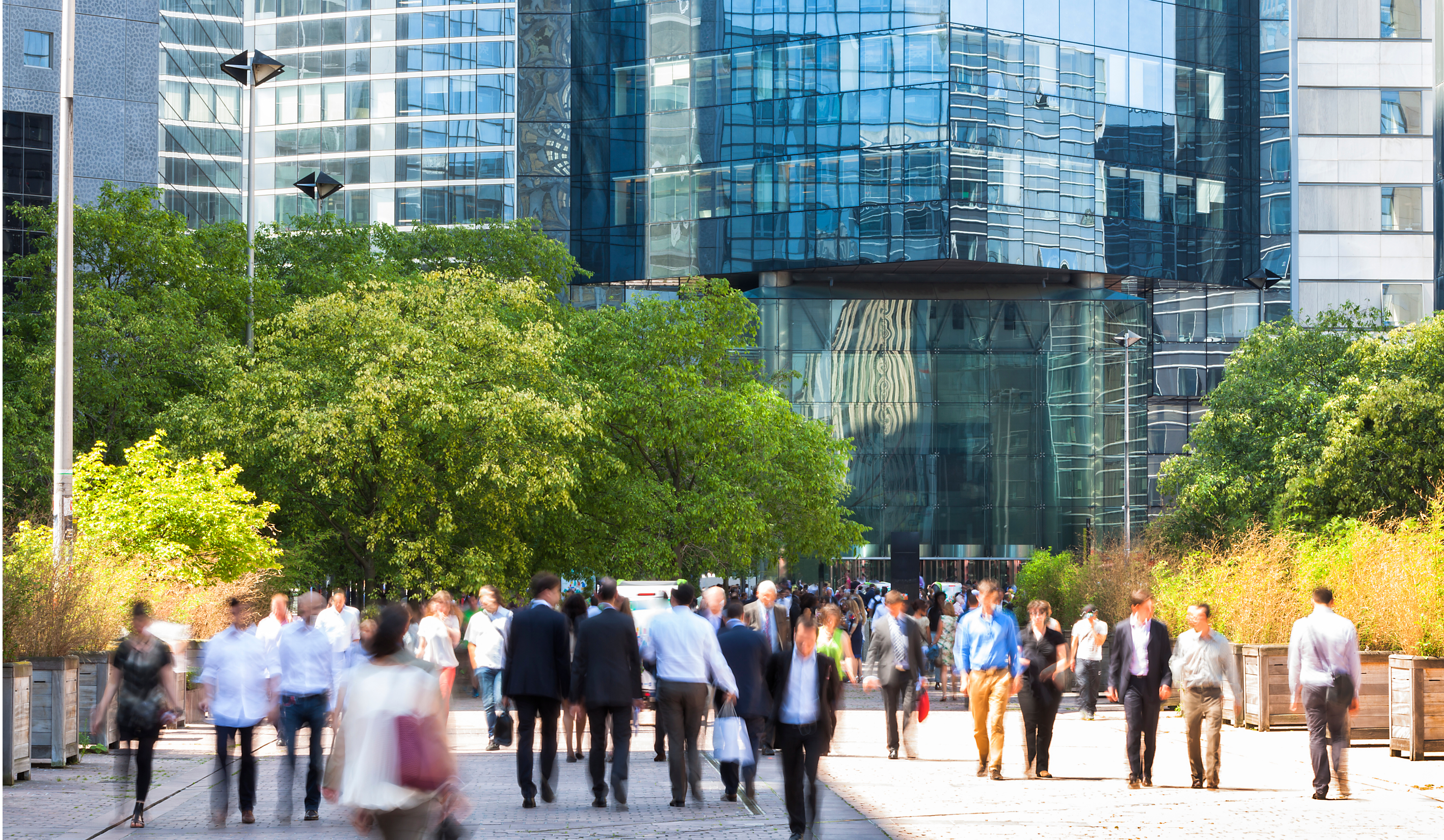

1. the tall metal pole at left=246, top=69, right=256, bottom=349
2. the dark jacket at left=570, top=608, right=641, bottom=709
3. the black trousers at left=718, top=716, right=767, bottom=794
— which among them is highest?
the tall metal pole at left=246, top=69, right=256, bottom=349

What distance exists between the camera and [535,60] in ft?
242

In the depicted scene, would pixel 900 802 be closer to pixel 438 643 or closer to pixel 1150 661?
→ pixel 1150 661

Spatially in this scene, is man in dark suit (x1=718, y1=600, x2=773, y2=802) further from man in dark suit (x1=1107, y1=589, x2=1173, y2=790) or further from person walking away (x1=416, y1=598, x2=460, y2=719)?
person walking away (x1=416, y1=598, x2=460, y2=719)

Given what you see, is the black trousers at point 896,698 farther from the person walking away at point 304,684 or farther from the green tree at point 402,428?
the green tree at point 402,428

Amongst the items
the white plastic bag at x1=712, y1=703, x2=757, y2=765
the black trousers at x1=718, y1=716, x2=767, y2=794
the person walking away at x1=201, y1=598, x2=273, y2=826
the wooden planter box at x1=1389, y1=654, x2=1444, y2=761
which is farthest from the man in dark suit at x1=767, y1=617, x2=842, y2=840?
the wooden planter box at x1=1389, y1=654, x2=1444, y2=761

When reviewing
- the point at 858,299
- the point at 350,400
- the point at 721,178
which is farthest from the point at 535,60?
the point at 350,400

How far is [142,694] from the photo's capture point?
39.3 feet

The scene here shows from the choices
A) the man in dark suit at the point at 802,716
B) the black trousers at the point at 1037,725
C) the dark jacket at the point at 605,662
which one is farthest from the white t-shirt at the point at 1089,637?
the man in dark suit at the point at 802,716

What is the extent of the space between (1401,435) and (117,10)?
128ft

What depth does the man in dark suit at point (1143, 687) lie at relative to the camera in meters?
14.1

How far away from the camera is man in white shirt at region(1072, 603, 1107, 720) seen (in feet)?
75.2

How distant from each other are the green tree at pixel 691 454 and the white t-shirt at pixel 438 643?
20.2m

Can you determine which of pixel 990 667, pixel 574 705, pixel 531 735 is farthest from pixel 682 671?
pixel 990 667

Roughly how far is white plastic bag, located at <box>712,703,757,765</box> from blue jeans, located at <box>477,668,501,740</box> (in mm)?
5340
